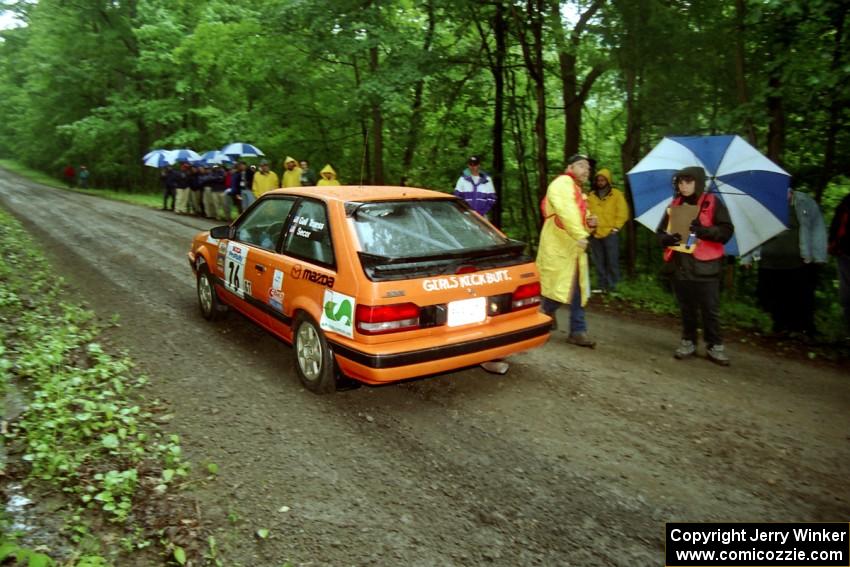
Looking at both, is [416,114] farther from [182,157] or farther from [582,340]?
[182,157]

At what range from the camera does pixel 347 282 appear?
4.06m

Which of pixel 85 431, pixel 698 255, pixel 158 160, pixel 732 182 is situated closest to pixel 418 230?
pixel 85 431

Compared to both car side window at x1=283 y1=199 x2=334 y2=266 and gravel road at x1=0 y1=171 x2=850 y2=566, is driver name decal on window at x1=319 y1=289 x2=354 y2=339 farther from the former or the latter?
gravel road at x1=0 y1=171 x2=850 y2=566

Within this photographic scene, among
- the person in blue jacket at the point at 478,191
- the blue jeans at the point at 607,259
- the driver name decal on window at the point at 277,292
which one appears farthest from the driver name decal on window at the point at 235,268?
the blue jeans at the point at 607,259

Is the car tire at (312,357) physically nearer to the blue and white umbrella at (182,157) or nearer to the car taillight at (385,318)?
the car taillight at (385,318)

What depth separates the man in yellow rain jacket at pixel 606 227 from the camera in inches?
339

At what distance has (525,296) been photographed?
462 centimetres

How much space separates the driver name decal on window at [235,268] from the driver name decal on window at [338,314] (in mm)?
1668

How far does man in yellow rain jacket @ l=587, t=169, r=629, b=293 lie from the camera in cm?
862

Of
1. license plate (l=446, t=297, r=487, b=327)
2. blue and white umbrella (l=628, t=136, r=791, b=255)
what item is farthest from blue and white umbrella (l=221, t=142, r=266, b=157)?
license plate (l=446, t=297, r=487, b=327)

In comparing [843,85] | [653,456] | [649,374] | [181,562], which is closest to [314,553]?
[181,562]

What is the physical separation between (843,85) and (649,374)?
Result: 135 inches

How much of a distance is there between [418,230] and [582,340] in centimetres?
247

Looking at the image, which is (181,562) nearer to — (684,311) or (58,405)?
(58,405)
